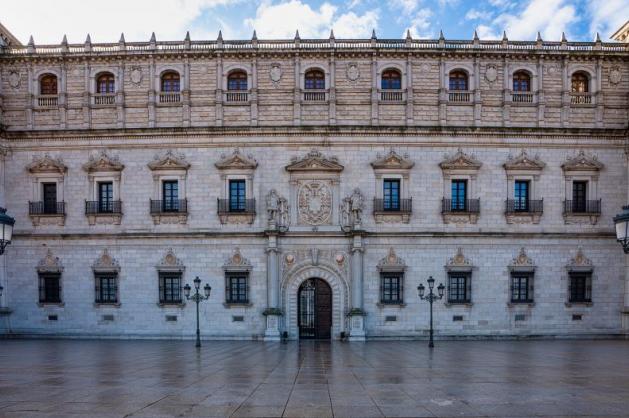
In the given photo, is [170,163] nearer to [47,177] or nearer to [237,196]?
[237,196]

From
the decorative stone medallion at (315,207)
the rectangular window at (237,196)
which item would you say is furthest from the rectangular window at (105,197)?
the decorative stone medallion at (315,207)

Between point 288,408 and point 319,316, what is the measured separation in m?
17.1

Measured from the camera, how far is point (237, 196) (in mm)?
27547

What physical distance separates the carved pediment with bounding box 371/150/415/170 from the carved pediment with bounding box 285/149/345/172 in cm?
213

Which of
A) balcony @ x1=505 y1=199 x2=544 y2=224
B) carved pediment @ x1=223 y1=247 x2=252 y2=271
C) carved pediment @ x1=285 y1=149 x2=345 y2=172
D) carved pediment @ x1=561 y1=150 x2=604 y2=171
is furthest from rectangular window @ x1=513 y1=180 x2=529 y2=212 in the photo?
carved pediment @ x1=223 y1=247 x2=252 y2=271

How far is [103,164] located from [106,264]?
5923mm

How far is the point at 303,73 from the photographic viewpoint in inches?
1094

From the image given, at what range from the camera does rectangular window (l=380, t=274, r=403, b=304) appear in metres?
27.0

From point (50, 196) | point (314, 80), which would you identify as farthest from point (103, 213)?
point (314, 80)

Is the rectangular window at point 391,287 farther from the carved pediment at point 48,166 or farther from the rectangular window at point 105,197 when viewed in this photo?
the carved pediment at point 48,166

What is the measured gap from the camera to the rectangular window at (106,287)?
2747cm

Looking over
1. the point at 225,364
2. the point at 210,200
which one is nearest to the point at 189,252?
the point at 210,200

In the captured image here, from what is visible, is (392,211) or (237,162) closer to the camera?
(392,211)

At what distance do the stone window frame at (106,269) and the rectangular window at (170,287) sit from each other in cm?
257
